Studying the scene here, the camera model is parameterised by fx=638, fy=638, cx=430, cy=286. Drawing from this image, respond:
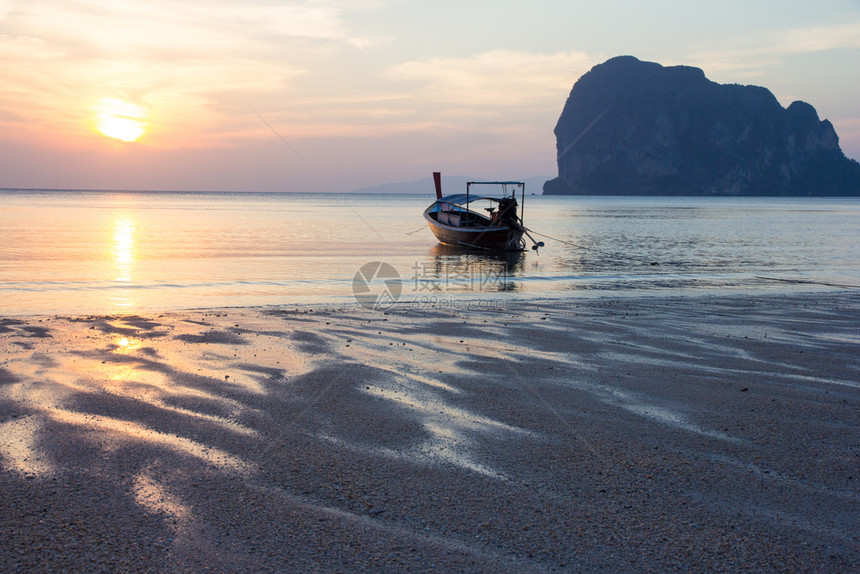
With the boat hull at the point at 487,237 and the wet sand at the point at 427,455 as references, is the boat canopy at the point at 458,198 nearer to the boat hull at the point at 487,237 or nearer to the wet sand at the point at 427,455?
the boat hull at the point at 487,237

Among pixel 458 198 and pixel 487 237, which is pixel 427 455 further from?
pixel 458 198

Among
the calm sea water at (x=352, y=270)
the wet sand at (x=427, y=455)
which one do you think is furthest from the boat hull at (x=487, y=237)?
the wet sand at (x=427, y=455)

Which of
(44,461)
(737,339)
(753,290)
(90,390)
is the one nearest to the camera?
(44,461)

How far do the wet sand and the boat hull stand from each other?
85.2 ft

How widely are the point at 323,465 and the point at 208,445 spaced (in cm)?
111

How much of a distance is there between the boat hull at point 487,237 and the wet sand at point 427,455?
85.2 ft

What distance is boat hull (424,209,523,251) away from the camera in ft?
118

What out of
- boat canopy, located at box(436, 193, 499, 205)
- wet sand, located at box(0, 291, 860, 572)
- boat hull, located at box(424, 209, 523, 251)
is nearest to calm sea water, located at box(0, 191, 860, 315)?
boat hull, located at box(424, 209, 523, 251)

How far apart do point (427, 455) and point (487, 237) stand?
31509 millimetres

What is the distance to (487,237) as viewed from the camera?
36344 millimetres

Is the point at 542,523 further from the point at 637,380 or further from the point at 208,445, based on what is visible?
the point at 637,380

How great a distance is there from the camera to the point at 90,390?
704 centimetres

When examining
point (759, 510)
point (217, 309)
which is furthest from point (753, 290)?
point (759, 510)

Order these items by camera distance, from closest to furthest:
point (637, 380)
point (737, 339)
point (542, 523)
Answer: point (542, 523), point (637, 380), point (737, 339)
